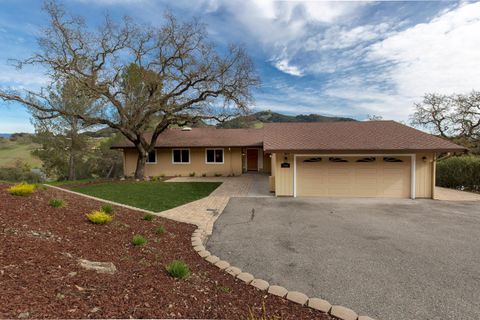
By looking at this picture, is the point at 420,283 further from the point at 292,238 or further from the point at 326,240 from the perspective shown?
the point at 292,238

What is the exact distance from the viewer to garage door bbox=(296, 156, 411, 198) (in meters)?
10.6

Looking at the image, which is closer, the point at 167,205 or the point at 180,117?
the point at 167,205

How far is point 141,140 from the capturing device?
16.6 m

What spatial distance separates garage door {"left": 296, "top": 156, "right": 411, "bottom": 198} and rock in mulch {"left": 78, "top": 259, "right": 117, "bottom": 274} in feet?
29.3

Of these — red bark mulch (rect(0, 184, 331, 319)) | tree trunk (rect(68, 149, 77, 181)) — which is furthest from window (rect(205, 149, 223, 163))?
red bark mulch (rect(0, 184, 331, 319))

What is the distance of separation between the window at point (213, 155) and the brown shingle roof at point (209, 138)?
2.33 feet

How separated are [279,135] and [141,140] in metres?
9.83

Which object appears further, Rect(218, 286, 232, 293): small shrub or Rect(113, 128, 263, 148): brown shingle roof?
Rect(113, 128, 263, 148): brown shingle roof

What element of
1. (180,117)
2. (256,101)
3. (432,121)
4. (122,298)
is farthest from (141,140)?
(432,121)

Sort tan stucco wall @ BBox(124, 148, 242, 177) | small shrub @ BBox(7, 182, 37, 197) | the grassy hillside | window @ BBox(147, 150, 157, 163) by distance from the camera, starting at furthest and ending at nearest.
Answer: the grassy hillside → window @ BBox(147, 150, 157, 163) → tan stucco wall @ BBox(124, 148, 242, 177) → small shrub @ BBox(7, 182, 37, 197)

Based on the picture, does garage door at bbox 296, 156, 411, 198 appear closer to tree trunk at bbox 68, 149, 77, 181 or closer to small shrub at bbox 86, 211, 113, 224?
small shrub at bbox 86, 211, 113, 224

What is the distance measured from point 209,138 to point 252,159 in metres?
4.21

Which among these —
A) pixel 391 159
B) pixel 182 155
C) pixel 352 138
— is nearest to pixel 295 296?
pixel 391 159

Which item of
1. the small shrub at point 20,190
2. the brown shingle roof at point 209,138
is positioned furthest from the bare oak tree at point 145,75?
the small shrub at point 20,190
